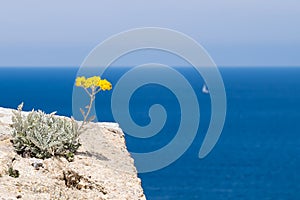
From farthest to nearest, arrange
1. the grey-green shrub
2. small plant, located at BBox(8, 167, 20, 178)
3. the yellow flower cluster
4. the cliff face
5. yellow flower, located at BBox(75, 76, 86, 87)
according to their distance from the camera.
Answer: yellow flower, located at BBox(75, 76, 86, 87) < the yellow flower cluster < the grey-green shrub < small plant, located at BBox(8, 167, 20, 178) < the cliff face

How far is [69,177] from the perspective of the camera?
8609 mm

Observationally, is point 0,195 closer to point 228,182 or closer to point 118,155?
point 118,155

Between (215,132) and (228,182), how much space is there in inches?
2871

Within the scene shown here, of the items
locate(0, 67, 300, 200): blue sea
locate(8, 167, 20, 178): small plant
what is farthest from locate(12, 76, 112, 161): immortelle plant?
locate(0, 67, 300, 200): blue sea

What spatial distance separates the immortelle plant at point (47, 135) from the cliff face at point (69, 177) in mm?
179

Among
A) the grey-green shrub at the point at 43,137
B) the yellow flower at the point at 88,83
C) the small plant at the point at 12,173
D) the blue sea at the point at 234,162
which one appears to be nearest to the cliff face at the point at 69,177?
the small plant at the point at 12,173

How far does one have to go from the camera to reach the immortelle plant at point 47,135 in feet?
29.5

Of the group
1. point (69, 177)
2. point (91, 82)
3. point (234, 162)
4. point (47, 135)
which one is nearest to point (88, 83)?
point (91, 82)

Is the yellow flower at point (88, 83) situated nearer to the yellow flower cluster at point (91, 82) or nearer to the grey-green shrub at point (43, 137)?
the yellow flower cluster at point (91, 82)

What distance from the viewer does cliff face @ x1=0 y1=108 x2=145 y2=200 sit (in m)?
7.87

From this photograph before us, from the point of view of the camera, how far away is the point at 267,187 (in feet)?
278

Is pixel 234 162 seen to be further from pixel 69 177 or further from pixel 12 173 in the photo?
pixel 12 173

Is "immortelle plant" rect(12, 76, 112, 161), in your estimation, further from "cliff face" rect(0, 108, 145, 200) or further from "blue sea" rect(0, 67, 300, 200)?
"blue sea" rect(0, 67, 300, 200)

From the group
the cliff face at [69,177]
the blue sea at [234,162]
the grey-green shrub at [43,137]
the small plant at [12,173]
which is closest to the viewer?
the cliff face at [69,177]
